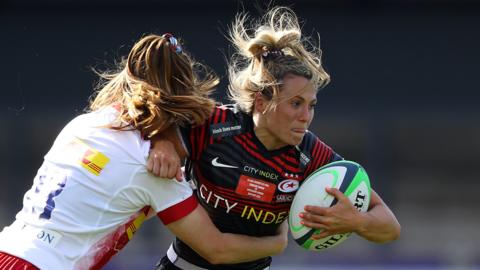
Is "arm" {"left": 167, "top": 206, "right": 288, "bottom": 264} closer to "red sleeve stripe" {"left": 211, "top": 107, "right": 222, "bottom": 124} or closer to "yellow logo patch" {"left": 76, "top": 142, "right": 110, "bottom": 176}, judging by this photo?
"yellow logo patch" {"left": 76, "top": 142, "right": 110, "bottom": 176}

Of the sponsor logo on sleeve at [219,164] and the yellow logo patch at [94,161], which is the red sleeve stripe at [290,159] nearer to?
the sponsor logo on sleeve at [219,164]

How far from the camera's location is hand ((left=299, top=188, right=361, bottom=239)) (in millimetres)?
4500

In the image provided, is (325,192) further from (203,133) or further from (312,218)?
(203,133)

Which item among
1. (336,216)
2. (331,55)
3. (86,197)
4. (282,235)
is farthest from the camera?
(331,55)

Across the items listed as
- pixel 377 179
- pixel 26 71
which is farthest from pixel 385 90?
pixel 26 71

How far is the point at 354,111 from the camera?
13.6 m

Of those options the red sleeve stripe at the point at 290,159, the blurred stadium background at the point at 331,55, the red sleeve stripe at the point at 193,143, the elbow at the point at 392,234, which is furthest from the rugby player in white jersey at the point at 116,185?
the blurred stadium background at the point at 331,55

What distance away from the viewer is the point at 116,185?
160 inches

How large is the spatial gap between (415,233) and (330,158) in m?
11.2

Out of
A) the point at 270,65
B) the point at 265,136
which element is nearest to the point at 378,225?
the point at 265,136

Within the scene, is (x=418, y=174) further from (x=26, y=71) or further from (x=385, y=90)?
(x=26, y=71)

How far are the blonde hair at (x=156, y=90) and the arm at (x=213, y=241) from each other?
45 centimetres

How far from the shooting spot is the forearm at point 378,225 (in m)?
4.57

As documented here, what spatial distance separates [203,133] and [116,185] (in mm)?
795
